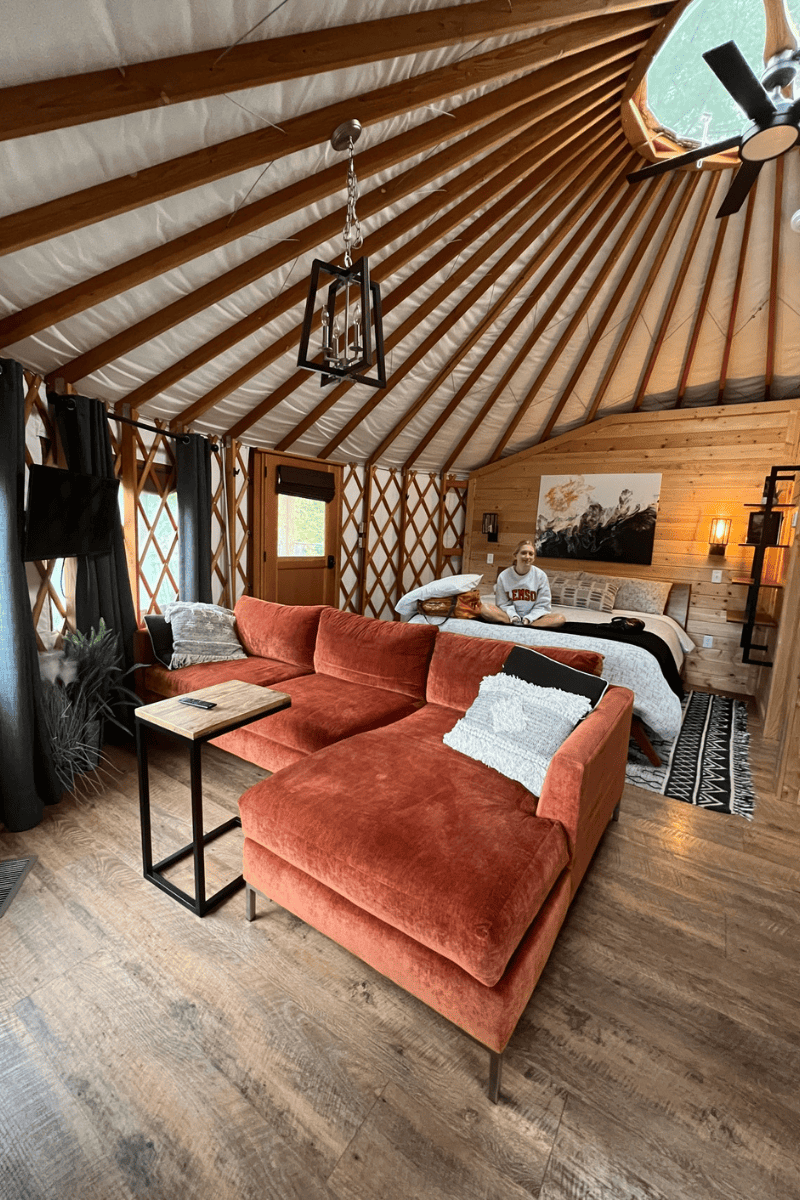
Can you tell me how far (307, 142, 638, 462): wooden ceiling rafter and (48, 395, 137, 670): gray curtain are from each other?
A: 2149 mm

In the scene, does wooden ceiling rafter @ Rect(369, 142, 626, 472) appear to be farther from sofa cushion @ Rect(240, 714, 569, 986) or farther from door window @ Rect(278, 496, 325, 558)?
sofa cushion @ Rect(240, 714, 569, 986)

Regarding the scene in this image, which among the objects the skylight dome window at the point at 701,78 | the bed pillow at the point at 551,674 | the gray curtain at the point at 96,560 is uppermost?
the skylight dome window at the point at 701,78

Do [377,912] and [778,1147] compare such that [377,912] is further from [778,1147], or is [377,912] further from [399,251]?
[399,251]

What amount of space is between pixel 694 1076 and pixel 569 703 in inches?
40.0

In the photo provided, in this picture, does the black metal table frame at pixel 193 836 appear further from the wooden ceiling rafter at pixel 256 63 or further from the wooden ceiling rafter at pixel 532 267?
the wooden ceiling rafter at pixel 532 267

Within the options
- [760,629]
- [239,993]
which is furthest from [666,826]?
[760,629]

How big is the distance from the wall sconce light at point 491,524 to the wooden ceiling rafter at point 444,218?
3.14m

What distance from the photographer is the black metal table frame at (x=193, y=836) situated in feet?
5.43

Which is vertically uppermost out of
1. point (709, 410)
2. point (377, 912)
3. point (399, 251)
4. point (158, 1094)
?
point (399, 251)

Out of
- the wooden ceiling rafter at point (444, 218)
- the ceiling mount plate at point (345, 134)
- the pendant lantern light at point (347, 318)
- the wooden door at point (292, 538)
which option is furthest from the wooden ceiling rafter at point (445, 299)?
the pendant lantern light at point (347, 318)

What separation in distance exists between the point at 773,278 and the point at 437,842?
14.3 ft

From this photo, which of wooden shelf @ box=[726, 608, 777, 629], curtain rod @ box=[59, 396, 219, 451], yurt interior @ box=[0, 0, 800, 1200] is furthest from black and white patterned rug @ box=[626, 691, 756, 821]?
curtain rod @ box=[59, 396, 219, 451]

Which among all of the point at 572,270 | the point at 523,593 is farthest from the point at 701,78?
the point at 523,593

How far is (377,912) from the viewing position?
1.31 meters
